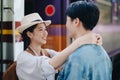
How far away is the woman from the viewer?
2.24m

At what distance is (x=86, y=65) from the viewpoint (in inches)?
79.3

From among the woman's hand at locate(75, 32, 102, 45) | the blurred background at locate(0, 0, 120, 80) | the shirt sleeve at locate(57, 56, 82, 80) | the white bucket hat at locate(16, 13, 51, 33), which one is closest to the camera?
the shirt sleeve at locate(57, 56, 82, 80)

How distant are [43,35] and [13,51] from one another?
3.20 ft

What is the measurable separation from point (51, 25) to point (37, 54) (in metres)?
2.39

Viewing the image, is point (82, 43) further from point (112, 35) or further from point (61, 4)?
point (112, 35)

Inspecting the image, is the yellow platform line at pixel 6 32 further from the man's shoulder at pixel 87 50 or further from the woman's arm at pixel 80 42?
the man's shoulder at pixel 87 50

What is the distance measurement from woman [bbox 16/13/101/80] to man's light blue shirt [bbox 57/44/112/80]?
8cm

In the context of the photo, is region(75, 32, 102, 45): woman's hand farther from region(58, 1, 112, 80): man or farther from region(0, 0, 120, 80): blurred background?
region(0, 0, 120, 80): blurred background

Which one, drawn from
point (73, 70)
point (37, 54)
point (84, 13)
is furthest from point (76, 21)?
point (37, 54)

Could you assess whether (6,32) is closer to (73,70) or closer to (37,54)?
(37,54)

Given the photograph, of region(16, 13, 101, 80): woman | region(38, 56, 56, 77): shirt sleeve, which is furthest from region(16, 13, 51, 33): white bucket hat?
region(38, 56, 56, 77): shirt sleeve

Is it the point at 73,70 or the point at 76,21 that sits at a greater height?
the point at 76,21

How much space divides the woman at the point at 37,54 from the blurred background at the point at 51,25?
707 millimetres

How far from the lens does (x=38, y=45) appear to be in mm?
2947
